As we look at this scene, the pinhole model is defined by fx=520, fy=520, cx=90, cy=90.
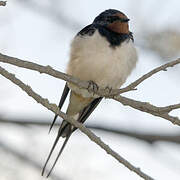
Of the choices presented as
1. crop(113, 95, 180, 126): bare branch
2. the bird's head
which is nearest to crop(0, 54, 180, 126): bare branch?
crop(113, 95, 180, 126): bare branch

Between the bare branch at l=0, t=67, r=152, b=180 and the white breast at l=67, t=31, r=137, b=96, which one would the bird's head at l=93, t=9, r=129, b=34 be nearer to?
the white breast at l=67, t=31, r=137, b=96

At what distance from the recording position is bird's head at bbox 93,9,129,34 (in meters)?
3.05

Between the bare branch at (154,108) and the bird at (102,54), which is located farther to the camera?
the bird at (102,54)

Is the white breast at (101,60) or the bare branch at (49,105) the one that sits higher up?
the white breast at (101,60)

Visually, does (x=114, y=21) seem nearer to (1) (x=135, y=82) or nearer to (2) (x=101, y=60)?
(2) (x=101, y=60)

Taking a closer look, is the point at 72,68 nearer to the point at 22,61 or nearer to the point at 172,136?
the point at 172,136

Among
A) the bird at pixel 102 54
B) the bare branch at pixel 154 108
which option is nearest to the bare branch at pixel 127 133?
the bird at pixel 102 54

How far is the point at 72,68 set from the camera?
3088mm

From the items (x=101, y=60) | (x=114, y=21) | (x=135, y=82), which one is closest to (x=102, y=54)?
(x=101, y=60)

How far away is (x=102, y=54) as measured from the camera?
113 inches

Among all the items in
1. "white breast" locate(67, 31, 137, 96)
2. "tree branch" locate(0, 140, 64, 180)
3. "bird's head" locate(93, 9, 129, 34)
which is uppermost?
"bird's head" locate(93, 9, 129, 34)

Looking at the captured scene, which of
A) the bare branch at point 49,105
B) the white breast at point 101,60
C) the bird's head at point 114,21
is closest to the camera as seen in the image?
the bare branch at point 49,105

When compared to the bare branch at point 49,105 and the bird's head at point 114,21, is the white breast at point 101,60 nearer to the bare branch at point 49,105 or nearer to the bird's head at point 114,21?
the bird's head at point 114,21

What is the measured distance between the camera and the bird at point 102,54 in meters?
2.89
